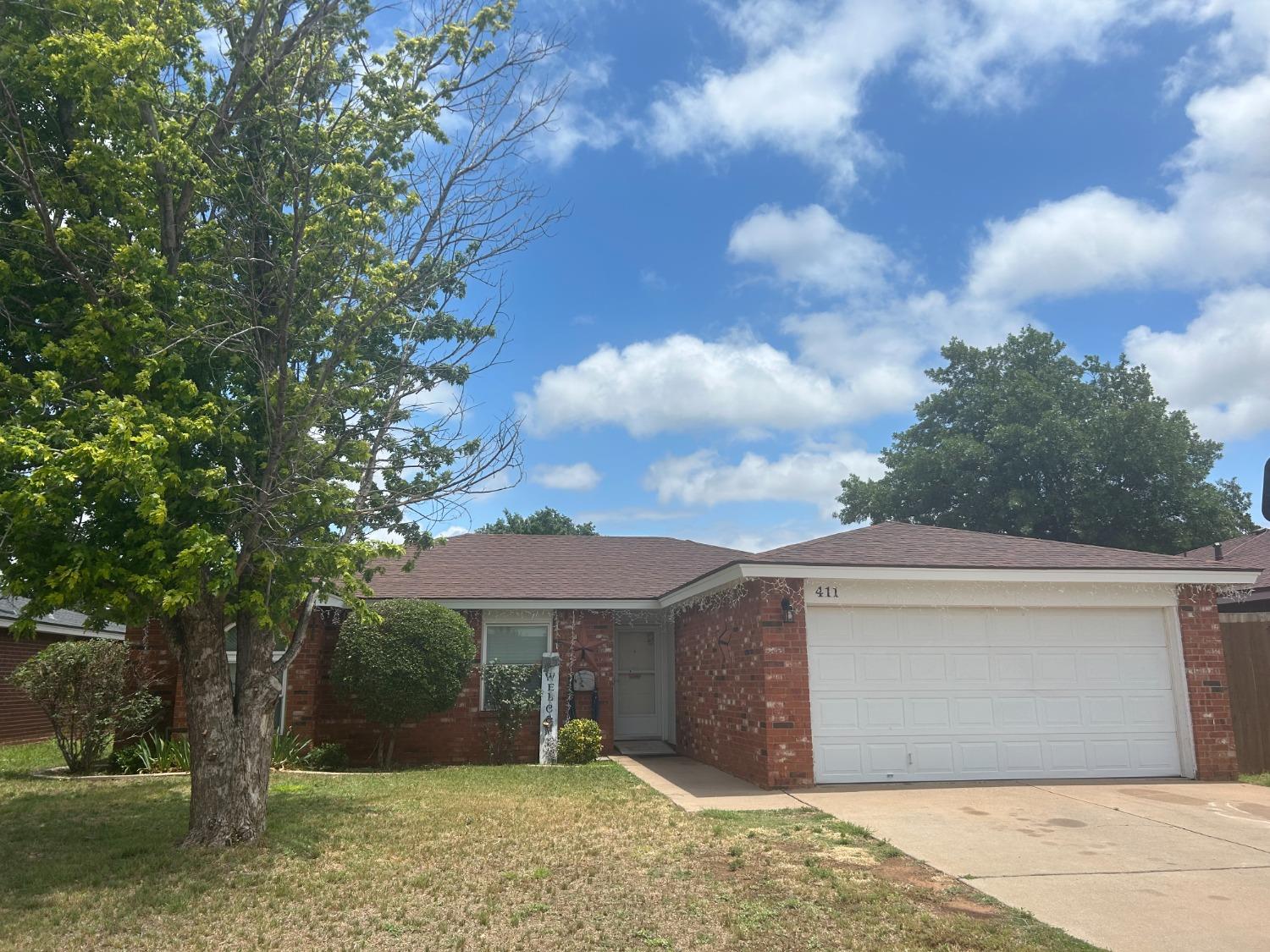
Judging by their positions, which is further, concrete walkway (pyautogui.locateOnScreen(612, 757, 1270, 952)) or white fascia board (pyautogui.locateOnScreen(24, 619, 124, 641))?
white fascia board (pyautogui.locateOnScreen(24, 619, 124, 641))

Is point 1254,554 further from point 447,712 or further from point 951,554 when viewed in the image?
point 447,712

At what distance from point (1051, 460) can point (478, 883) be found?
26514 millimetres

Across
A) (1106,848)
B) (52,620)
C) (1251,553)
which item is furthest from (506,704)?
(1251,553)

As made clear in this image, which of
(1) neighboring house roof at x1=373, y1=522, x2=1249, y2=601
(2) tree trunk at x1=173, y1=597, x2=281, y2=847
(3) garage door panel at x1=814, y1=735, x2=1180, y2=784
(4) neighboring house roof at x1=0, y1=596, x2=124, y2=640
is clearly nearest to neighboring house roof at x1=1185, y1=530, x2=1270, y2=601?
(1) neighboring house roof at x1=373, y1=522, x2=1249, y2=601

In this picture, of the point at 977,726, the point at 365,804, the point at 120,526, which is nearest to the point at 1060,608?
the point at 977,726

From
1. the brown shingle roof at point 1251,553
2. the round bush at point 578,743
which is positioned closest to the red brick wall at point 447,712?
the round bush at point 578,743

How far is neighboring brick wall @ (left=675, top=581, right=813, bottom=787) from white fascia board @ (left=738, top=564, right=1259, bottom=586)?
0.36m

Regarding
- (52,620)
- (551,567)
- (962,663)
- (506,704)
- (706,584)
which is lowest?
(506,704)

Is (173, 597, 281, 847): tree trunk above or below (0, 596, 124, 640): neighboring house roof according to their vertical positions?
below

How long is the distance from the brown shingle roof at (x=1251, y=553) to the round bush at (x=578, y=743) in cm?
1042

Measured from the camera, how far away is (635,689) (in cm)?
1594

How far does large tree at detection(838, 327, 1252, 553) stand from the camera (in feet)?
87.3

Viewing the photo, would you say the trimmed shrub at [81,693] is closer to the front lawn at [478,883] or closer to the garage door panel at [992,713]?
the front lawn at [478,883]

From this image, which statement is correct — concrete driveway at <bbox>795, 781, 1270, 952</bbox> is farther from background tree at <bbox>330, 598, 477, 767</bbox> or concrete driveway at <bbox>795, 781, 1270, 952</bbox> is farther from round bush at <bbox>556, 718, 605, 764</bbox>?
background tree at <bbox>330, 598, 477, 767</bbox>
